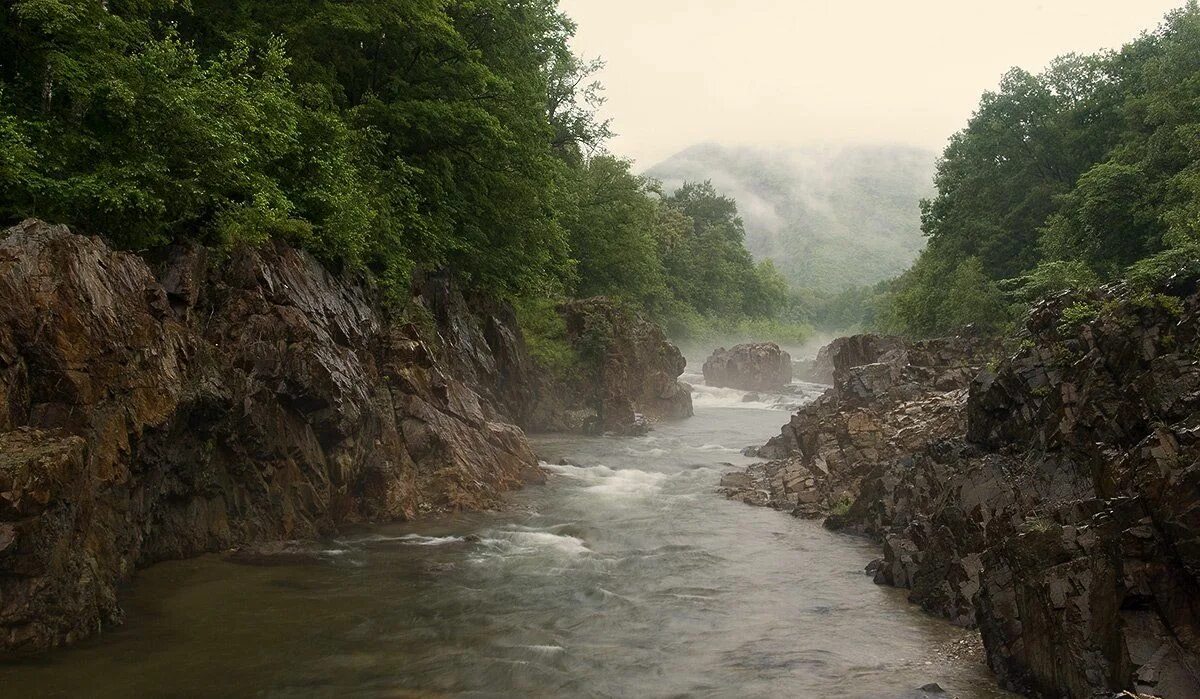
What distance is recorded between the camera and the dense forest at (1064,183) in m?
24.2

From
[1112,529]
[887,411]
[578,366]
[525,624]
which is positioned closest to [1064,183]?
[887,411]

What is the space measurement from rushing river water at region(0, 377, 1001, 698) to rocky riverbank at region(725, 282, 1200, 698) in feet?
2.61

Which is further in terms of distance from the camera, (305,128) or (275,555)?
(305,128)

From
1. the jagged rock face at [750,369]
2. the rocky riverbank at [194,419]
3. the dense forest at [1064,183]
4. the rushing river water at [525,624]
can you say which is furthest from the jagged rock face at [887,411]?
the jagged rock face at [750,369]

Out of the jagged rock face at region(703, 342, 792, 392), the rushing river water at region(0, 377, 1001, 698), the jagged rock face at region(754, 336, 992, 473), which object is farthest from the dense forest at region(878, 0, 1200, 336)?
the rushing river water at region(0, 377, 1001, 698)

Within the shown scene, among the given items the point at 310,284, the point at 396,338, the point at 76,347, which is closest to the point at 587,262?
the point at 396,338

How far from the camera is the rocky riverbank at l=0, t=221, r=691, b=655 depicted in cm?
809

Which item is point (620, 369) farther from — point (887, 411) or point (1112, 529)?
point (1112, 529)

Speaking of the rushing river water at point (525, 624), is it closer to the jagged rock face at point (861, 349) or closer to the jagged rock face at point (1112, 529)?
the jagged rock face at point (1112, 529)

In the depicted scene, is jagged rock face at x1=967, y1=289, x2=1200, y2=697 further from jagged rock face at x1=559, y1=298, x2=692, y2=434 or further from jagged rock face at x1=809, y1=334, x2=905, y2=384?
jagged rock face at x1=809, y1=334, x2=905, y2=384

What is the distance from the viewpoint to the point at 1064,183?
35438mm

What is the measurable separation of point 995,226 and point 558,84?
2306 cm

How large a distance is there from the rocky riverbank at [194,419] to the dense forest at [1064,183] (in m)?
16.7

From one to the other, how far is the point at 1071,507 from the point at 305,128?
15.0m
